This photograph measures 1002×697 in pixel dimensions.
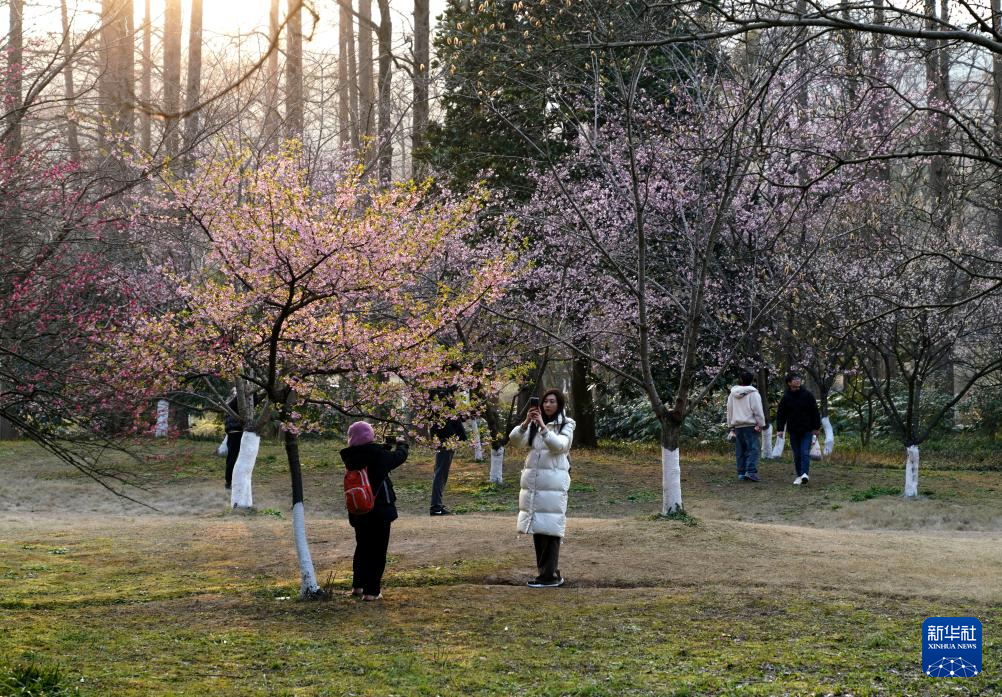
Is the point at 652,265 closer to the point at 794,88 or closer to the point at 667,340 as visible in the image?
the point at 667,340

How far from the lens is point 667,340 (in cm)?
2197

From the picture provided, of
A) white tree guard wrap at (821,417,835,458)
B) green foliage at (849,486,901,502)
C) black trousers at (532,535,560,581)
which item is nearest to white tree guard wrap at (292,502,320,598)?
black trousers at (532,535,560,581)

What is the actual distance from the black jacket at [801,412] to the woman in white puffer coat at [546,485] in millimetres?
8765

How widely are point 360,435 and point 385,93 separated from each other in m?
19.9

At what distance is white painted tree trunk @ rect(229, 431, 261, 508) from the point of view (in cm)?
1580

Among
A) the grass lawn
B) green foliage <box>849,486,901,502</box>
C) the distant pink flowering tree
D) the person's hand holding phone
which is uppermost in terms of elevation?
the distant pink flowering tree

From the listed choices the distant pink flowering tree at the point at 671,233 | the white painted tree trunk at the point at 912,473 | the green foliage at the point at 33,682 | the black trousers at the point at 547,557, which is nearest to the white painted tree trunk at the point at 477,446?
the distant pink flowering tree at the point at 671,233

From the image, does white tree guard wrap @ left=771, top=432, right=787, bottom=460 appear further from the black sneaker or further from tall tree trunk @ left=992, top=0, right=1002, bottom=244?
the black sneaker

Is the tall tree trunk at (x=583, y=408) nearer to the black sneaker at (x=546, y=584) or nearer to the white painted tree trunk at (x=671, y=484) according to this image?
the white painted tree trunk at (x=671, y=484)

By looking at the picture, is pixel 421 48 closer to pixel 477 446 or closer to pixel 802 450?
pixel 477 446

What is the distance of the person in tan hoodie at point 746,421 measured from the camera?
17812mm

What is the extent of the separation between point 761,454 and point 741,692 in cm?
1616

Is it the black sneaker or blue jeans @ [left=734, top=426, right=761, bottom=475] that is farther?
blue jeans @ [left=734, top=426, right=761, bottom=475]

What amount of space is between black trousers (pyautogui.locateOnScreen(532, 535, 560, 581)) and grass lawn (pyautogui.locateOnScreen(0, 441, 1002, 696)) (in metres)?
0.21
